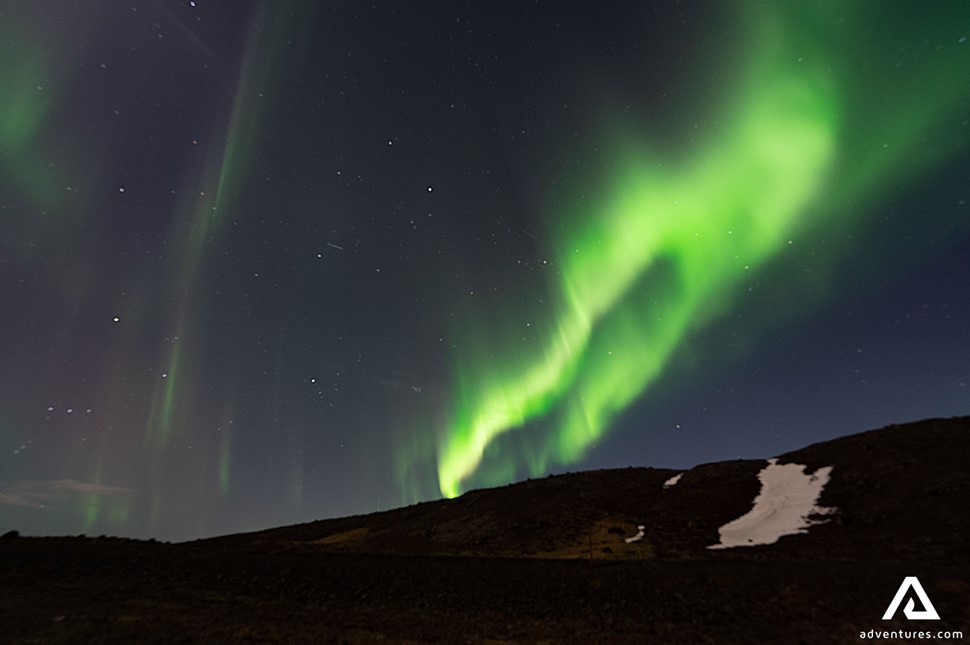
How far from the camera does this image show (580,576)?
2103cm

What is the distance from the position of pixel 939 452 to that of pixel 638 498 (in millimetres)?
21142

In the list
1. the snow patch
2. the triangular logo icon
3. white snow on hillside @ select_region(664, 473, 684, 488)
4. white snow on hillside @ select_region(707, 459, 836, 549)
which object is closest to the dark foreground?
the triangular logo icon

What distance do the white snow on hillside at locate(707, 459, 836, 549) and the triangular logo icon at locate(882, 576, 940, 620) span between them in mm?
10801

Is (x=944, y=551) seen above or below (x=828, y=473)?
below

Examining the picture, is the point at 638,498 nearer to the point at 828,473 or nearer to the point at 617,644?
the point at 828,473

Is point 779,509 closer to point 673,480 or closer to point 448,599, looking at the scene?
point 673,480

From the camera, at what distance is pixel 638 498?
39.8 m

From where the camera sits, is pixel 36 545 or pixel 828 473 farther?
pixel 828 473

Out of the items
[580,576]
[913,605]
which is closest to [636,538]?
[580,576]

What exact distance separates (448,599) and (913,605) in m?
15.6

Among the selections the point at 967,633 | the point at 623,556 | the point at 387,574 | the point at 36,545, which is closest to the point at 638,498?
the point at 623,556

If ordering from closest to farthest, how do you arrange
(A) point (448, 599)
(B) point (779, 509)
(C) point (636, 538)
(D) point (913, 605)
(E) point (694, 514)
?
(D) point (913, 605) → (A) point (448, 599) → (C) point (636, 538) → (B) point (779, 509) → (E) point (694, 514)

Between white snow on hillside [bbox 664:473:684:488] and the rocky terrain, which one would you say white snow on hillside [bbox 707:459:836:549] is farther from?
white snow on hillside [bbox 664:473:684:488]

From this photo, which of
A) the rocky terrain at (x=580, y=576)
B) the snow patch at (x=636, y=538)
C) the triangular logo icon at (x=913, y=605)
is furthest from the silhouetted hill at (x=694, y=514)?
the triangular logo icon at (x=913, y=605)
